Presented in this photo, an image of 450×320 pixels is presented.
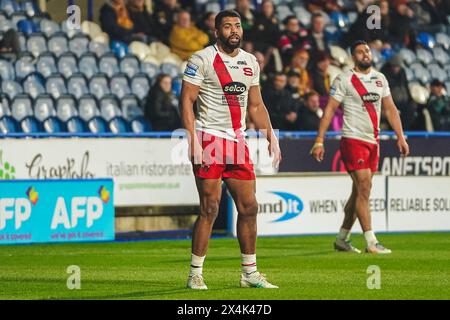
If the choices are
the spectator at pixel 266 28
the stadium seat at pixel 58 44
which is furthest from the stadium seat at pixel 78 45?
the spectator at pixel 266 28

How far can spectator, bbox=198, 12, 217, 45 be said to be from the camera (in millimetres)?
A: 25469

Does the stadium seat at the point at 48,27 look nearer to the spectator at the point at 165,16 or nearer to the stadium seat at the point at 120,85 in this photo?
the stadium seat at the point at 120,85

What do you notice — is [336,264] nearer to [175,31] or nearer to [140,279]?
[140,279]

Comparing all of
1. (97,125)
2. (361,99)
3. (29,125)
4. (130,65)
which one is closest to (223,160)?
(361,99)

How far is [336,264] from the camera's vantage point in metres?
14.8

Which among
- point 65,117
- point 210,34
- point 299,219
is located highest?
point 210,34

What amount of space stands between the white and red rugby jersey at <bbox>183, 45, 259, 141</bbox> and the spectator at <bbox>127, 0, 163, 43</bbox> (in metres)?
13.6

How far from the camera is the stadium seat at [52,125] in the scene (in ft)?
70.9

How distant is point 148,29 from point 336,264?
11.8 meters

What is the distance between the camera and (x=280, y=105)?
22.9m

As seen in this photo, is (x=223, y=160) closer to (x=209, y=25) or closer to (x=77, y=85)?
(x=77, y=85)

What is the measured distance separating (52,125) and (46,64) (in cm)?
164

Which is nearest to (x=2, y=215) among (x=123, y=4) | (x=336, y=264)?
(x=336, y=264)

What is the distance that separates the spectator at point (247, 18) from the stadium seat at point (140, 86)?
269 centimetres
